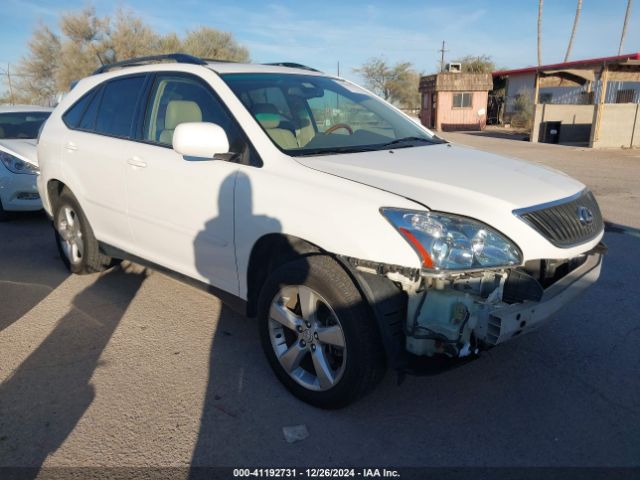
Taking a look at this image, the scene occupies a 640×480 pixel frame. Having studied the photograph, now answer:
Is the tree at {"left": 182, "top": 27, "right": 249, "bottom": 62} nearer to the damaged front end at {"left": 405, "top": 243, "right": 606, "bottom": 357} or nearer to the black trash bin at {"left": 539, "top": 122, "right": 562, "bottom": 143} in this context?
the black trash bin at {"left": 539, "top": 122, "right": 562, "bottom": 143}

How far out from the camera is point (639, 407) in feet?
9.54

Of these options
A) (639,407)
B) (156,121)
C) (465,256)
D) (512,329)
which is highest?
(156,121)

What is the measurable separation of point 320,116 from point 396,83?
51134 mm

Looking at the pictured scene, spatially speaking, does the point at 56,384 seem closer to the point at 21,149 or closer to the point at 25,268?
the point at 25,268

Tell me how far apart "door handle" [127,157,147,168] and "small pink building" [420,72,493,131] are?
106 feet

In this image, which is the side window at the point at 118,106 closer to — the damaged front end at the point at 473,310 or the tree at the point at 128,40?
the damaged front end at the point at 473,310

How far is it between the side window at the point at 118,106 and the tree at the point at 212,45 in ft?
113

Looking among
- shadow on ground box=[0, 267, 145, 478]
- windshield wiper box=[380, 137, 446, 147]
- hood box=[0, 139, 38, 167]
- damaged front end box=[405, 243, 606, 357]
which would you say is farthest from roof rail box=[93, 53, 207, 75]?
hood box=[0, 139, 38, 167]

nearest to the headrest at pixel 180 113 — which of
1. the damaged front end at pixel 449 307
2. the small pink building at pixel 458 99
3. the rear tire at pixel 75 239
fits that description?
the rear tire at pixel 75 239

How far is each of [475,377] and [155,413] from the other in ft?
6.28

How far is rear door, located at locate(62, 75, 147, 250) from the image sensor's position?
13.6 feet

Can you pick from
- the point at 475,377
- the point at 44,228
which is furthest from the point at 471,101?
the point at 475,377

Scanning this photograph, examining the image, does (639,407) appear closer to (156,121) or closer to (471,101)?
Answer: (156,121)

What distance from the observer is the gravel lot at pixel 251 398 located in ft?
8.50
